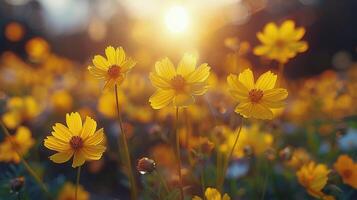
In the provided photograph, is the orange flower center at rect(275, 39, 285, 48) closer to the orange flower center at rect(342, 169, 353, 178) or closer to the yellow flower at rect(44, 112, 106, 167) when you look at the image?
the orange flower center at rect(342, 169, 353, 178)

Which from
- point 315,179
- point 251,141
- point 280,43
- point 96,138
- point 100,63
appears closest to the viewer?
point 96,138

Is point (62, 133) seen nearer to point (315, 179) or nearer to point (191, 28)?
point (315, 179)

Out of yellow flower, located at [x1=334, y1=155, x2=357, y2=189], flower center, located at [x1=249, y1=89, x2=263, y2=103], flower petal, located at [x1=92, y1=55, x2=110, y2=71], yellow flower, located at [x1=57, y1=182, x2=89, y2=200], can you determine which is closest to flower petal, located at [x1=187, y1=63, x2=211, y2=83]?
flower center, located at [x1=249, y1=89, x2=263, y2=103]

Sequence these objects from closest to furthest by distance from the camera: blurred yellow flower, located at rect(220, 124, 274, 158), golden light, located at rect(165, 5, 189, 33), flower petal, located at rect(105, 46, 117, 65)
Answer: flower petal, located at rect(105, 46, 117, 65)
blurred yellow flower, located at rect(220, 124, 274, 158)
golden light, located at rect(165, 5, 189, 33)

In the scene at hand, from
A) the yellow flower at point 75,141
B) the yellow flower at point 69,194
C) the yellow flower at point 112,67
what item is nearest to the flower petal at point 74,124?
the yellow flower at point 75,141

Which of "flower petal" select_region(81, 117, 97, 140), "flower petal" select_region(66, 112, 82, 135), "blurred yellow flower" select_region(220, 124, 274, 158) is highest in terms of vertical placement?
"blurred yellow flower" select_region(220, 124, 274, 158)

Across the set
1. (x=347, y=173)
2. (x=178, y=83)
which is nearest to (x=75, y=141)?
(x=178, y=83)
